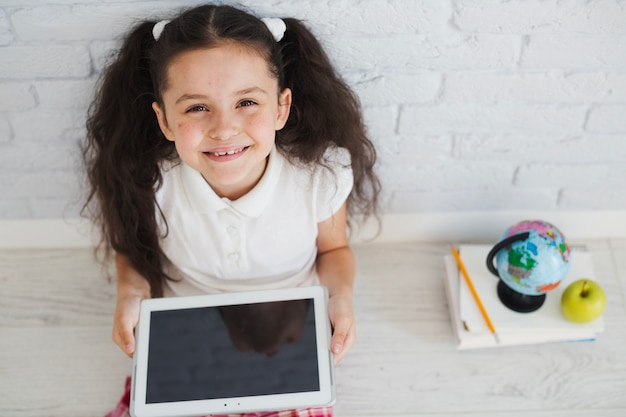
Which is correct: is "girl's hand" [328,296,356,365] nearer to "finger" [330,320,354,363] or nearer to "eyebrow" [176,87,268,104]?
"finger" [330,320,354,363]

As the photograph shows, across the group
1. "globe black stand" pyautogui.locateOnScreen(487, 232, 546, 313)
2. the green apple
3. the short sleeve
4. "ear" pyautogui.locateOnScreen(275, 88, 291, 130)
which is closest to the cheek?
"ear" pyautogui.locateOnScreen(275, 88, 291, 130)

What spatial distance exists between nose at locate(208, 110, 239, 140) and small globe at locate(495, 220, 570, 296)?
20.2 inches

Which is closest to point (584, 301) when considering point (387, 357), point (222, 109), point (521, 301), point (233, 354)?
point (521, 301)

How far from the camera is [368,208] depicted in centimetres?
A: 126

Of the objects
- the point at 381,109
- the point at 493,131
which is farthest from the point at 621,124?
the point at 381,109

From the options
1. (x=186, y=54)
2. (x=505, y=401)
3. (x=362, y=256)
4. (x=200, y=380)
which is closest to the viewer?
(x=186, y=54)

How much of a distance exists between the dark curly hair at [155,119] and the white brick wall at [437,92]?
35mm

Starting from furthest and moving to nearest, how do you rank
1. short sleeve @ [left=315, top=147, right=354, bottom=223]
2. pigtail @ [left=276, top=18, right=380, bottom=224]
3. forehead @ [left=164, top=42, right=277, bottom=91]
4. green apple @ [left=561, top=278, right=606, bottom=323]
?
green apple @ [left=561, top=278, right=606, bottom=323] → short sleeve @ [left=315, top=147, right=354, bottom=223] → pigtail @ [left=276, top=18, right=380, bottom=224] → forehead @ [left=164, top=42, right=277, bottom=91]

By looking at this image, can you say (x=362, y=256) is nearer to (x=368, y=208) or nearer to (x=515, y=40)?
(x=368, y=208)

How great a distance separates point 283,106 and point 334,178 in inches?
6.5

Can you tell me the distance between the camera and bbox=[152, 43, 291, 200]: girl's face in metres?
0.82

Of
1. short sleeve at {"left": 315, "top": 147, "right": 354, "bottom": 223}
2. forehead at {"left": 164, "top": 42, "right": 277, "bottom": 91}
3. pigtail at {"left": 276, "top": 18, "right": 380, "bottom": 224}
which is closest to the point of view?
forehead at {"left": 164, "top": 42, "right": 277, "bottom": 91}

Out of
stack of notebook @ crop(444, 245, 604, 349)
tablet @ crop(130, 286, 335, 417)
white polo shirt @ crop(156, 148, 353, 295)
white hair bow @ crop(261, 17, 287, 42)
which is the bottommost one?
stack of notebook @ crop(444, 245, 604, 349)

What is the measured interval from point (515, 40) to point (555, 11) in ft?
0.21
